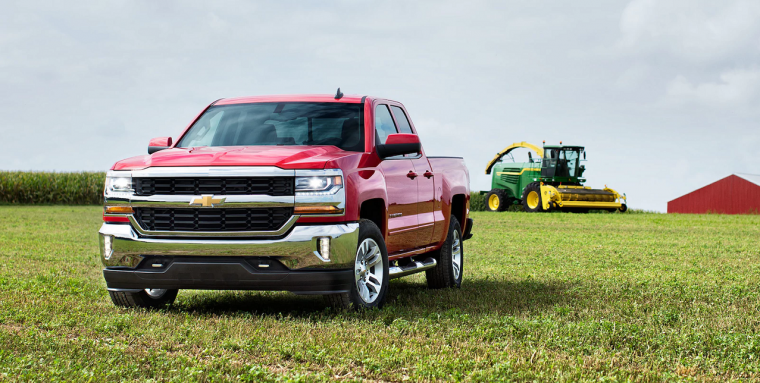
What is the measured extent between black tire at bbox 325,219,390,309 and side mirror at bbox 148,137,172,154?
243 cm

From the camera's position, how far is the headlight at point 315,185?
7.05 meters

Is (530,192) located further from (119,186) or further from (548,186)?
(119,186)

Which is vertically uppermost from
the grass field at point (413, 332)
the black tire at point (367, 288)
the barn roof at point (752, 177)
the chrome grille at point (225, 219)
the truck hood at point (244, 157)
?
the barn roof at point (752, 177)

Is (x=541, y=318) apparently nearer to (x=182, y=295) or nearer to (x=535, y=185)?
(x=182, y=295)

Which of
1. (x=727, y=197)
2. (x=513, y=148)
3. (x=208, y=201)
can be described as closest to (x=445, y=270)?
(x=208, y=201)

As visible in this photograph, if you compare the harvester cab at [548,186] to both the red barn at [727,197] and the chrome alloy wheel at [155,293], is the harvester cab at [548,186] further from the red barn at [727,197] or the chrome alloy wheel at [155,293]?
the chrome alloy wheel at [155,293]

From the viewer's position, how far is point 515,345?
6.27 meters

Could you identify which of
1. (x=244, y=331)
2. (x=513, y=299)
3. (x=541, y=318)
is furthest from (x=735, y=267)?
(x=244, y=331)

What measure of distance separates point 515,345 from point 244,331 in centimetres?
220

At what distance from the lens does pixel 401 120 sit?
987cm

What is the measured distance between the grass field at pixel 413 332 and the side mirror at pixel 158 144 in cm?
166

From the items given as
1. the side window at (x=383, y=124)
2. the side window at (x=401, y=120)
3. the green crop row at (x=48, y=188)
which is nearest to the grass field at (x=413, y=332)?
the side window at (x=383, y=124)

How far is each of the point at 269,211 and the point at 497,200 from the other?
40678mm

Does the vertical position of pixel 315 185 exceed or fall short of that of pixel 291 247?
it exceeds it
